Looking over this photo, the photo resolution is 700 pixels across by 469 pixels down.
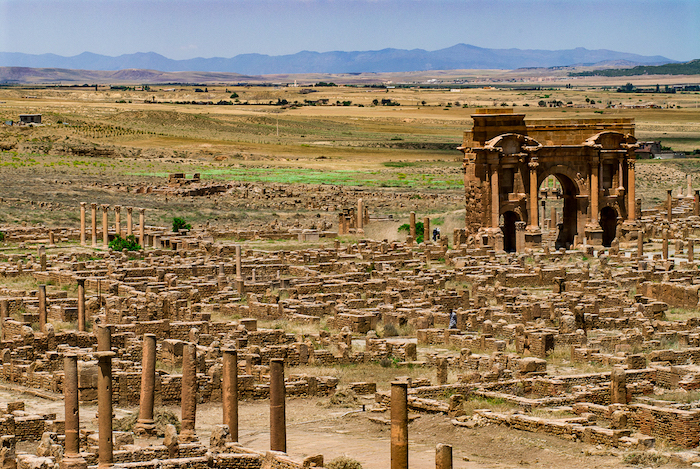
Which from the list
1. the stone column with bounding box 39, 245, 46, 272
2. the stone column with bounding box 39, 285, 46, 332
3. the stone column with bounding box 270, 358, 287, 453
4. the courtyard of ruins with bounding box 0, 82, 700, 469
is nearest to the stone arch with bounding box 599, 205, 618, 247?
the courtyard of ruins with bounding box 0, 82, 700, 469

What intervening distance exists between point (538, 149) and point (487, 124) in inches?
91.4

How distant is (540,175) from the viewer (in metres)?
52.9

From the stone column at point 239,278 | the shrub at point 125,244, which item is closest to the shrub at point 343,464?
the stone column at point 239,278

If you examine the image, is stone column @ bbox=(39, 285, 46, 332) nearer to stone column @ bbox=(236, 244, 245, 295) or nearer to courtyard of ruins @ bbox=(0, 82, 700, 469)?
courtyard of ruins @ bbox=(0, 82, 700, 469)

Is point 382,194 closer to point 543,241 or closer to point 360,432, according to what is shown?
point 543,241

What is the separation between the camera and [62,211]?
64.4 meters

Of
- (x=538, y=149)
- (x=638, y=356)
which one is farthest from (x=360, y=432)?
(x=538, y=149)

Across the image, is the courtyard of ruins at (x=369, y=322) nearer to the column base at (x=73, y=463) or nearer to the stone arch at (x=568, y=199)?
the stone arch at (x=568, y=199)

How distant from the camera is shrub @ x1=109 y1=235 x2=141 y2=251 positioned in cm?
4881

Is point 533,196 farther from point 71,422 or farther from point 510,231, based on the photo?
point 71,422

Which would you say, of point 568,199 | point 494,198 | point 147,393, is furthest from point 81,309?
point 568,199

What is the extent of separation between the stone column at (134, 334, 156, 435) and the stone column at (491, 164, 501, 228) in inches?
1227

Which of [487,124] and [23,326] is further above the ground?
[487,124]

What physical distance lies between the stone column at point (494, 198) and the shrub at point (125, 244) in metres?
14.3
